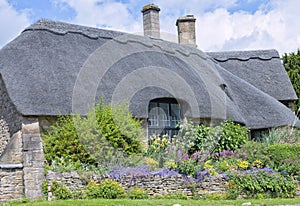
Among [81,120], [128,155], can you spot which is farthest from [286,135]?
[81,120]

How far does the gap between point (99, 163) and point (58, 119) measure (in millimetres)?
1814

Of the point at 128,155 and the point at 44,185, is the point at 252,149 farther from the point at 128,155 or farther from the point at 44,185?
the point at 44,185

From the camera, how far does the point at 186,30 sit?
79.3 feet

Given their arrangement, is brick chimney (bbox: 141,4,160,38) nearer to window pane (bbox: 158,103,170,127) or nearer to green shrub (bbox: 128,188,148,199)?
window pane (bbox: 158,103,170,127)

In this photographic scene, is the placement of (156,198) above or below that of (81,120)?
below

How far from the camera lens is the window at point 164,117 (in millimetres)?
16109

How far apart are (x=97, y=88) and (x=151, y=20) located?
8676mm

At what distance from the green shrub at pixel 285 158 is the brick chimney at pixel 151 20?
1019 cm

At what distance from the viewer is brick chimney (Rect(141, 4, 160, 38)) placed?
72.4 ft

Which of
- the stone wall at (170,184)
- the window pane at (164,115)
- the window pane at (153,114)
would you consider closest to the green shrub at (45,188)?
the stone wall at (170,184)

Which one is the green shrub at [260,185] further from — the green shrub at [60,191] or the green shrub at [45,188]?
the green shrub at [45,188]

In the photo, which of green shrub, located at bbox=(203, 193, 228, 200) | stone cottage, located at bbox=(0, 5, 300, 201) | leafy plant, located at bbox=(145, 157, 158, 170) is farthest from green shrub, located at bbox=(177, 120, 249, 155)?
green shrub, located at bbox=(203, 193, 228, 200)

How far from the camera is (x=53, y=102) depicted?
42.8 feet

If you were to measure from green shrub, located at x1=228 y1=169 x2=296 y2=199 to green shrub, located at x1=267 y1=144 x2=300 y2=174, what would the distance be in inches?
21.5
